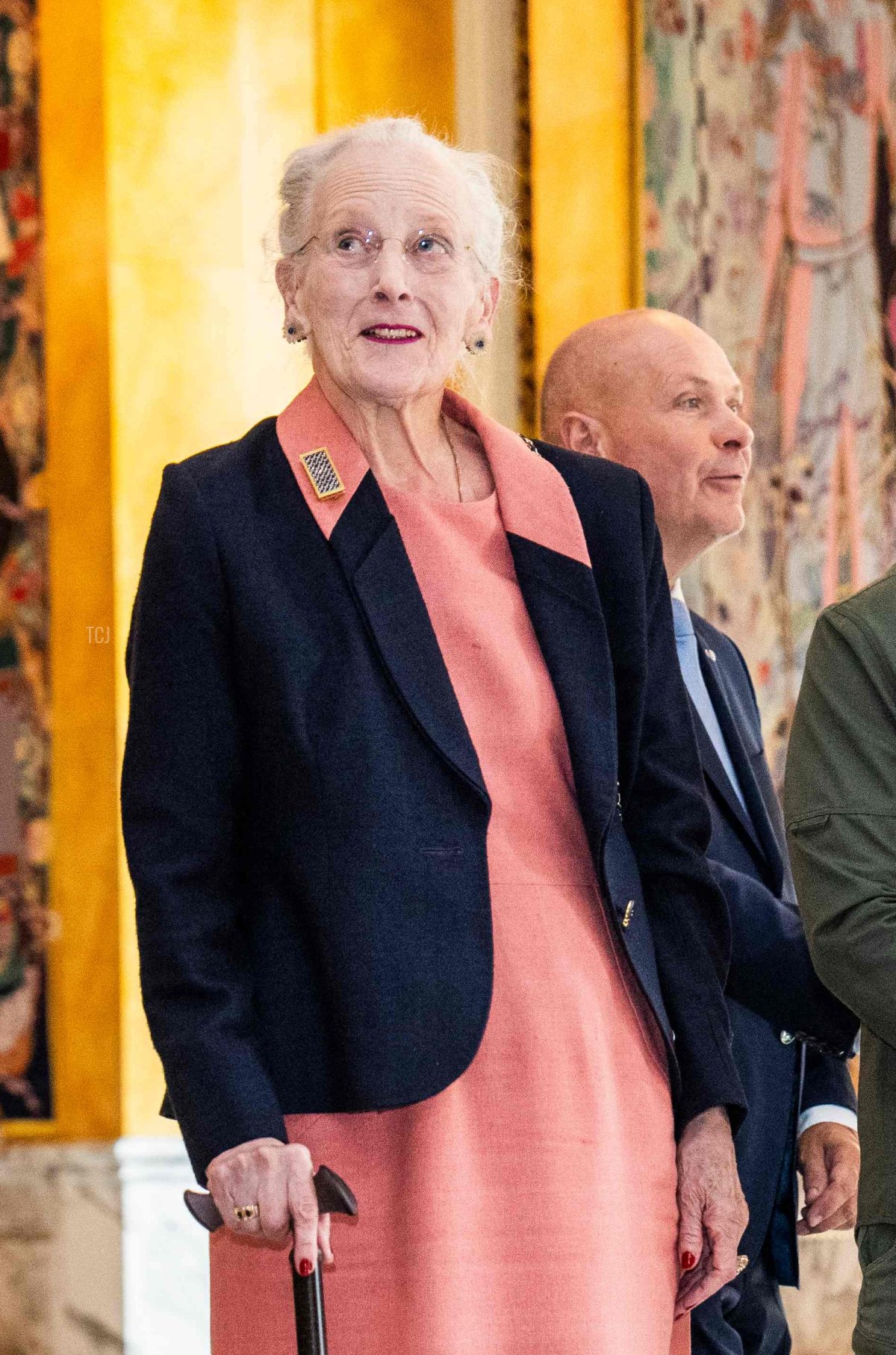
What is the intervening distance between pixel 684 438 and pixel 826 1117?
1.11 meters

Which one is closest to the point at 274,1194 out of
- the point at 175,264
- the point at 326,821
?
the point at 326,821

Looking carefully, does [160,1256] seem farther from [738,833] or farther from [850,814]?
[850,814]

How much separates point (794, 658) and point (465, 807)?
11.8 feet

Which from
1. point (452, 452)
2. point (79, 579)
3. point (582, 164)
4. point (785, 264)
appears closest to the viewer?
point (452, 452)

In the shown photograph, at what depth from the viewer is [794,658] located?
5.62 metres

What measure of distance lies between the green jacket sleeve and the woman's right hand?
0.67m

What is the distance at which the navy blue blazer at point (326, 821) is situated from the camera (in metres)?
2.11

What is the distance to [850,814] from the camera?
7.71 ft

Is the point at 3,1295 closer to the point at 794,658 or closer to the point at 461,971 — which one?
the point at 794,658

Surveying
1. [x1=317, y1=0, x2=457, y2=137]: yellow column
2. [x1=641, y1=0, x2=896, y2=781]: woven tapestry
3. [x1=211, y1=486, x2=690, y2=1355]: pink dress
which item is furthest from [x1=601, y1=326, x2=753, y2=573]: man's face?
[x1=317, y1=0, x2=457, y2=137]: yellow column

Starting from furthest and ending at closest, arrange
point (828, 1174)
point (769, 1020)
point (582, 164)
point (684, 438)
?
point (582, 164) → point (684, 438) → point (828, 1174) → point (769, 1020)

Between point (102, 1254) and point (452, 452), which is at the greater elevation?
point (452, 452)

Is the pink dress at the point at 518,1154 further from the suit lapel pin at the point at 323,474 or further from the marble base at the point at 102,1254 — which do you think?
the marble base at the point at 102,1254

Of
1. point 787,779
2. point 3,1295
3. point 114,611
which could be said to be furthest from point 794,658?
point 787,779
